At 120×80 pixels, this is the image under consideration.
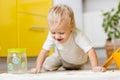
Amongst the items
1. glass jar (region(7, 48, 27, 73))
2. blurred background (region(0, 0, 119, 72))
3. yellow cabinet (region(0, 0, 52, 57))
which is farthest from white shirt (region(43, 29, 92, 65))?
yellow cabinet (region(0, 0, 52, 57))

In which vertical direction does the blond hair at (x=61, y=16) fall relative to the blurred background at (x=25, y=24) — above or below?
above

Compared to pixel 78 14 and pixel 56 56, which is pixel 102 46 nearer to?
pixel 78 14

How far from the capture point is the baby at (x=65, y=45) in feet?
4.27

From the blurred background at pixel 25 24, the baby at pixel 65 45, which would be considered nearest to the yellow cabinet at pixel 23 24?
the blurred background at pixel 25 24

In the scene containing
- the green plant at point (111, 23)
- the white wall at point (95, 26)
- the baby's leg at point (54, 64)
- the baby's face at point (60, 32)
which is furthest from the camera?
the white wall at point (95, 26)

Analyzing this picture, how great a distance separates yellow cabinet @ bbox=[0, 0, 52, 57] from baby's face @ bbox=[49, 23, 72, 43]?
122 centimetres

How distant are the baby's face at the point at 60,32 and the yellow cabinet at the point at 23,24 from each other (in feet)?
4.00

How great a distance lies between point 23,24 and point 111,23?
78 centimetres

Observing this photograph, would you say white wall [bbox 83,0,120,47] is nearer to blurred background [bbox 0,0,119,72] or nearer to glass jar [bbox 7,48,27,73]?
blurred background [bbox 0,0,119,72]

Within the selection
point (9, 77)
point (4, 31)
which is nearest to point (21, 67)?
point (9, 77)

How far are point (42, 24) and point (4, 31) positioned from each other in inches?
12.5

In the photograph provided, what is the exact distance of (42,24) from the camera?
104 inches

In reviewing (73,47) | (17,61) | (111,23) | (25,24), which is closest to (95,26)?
(111,23)

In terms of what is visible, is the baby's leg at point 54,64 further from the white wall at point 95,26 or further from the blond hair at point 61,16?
the white wall at point 95,26
